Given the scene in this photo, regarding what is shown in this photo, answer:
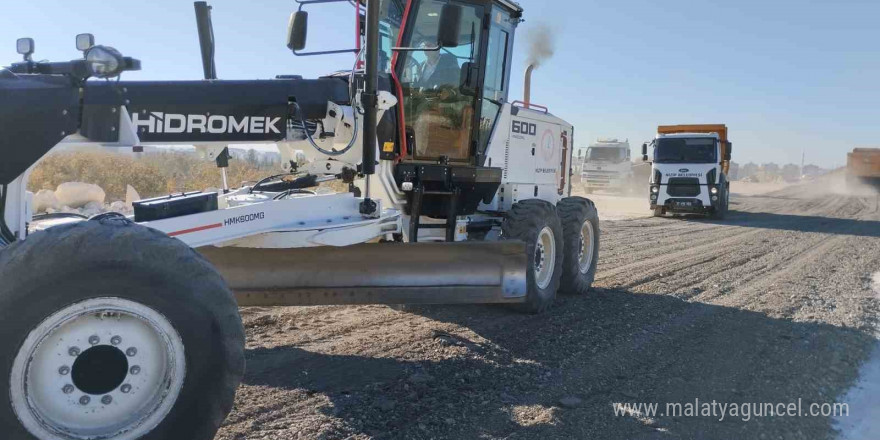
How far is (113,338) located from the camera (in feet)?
9.37

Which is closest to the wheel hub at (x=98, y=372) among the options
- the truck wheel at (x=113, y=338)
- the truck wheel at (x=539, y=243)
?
the truck wheel at (x=113, y=338)

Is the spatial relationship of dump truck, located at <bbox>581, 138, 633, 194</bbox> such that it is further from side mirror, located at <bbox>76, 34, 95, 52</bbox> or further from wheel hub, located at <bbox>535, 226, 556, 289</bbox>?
side mirror, located at <bbox>76, 34, 95, 52</bbox>

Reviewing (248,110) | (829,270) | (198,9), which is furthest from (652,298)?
(198,9)

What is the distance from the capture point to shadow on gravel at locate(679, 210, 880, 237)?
55.9 feet

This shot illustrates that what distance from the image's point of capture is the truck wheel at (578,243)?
7832 millimetres

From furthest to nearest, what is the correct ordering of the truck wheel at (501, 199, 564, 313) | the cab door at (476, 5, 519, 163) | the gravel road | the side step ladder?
the cab door at (476, 5, 519, 163)
the truck wheel at (501, 199, 564, 313)
the side step ladder
the gravel road

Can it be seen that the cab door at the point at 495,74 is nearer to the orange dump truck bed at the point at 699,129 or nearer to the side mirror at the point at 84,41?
the side mirror at the point at 84,41

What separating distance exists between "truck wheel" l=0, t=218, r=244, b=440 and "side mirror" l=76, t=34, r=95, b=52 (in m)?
1.07

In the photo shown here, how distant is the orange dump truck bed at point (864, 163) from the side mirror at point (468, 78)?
129 ft

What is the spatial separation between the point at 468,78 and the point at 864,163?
39615mm

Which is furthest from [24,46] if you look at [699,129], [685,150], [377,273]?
[699,129]

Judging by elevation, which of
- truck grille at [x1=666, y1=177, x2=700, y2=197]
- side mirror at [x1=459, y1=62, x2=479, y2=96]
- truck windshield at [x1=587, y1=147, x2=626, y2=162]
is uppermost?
truck windshield at [x1=587, y1=147, x2=626, y2=162]

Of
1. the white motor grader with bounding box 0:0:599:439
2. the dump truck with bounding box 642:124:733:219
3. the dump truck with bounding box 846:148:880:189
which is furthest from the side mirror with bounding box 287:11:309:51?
the dump truck with bounding box 846:148:880:189

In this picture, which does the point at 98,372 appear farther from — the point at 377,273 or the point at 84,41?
the point at 377,273
